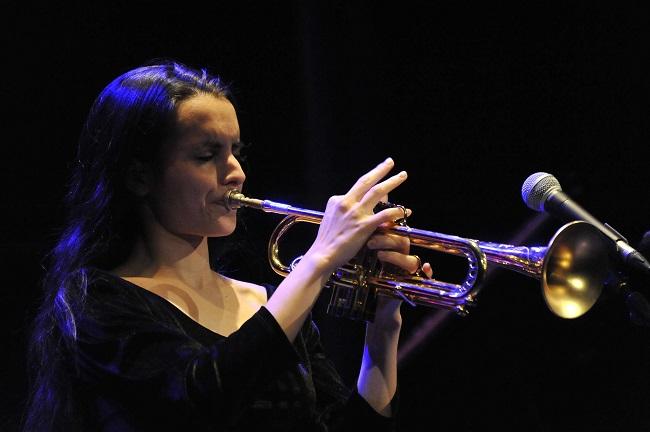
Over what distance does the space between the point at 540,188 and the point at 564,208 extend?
9 cm

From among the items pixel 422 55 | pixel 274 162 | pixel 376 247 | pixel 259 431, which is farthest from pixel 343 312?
pixel 422 55

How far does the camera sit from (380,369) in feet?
6.58

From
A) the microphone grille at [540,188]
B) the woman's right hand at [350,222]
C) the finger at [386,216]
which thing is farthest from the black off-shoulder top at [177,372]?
the microphone grille at [540,188]

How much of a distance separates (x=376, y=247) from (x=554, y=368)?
227 centimetres

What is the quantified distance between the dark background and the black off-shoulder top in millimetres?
1290

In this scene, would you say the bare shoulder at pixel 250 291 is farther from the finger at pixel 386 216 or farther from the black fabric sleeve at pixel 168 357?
the finger at pixel 386 216

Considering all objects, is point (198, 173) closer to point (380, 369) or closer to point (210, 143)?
point (210, 143)

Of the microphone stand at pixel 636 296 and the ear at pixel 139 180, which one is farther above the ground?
the microphone stand at pixel 636 296

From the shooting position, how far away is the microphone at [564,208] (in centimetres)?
152

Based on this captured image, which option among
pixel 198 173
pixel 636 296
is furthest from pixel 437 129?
pixel 636 296

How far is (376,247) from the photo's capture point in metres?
1.78

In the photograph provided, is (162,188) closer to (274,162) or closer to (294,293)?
(294,293)

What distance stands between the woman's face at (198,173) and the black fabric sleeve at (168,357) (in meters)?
0.25

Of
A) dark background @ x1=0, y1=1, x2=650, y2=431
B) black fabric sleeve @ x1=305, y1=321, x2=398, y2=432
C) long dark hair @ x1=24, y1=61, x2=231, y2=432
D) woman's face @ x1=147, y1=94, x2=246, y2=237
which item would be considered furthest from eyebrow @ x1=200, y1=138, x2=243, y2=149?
dark background @ x1=0, y1=1, x2=650, y2=431
